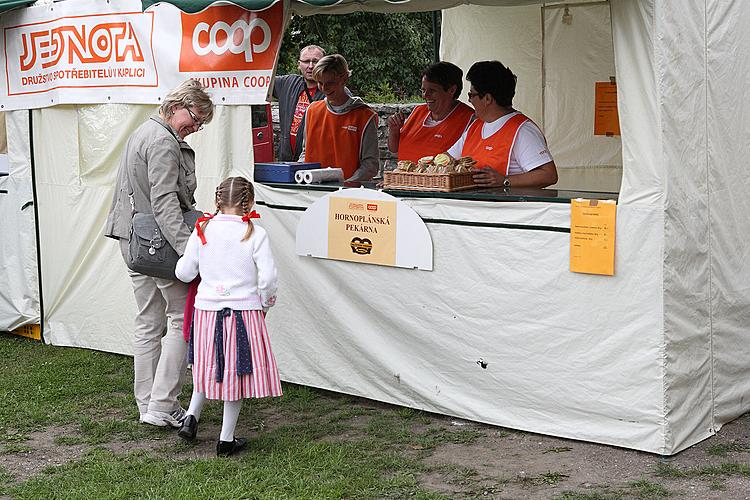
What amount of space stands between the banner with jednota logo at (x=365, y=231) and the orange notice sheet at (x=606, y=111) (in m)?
2.92

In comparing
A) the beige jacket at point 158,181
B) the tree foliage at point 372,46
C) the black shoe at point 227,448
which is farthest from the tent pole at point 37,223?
the tree foliage at point 372,46

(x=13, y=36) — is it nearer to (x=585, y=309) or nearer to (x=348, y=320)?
(x=348, y=320)

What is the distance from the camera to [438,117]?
6.65m

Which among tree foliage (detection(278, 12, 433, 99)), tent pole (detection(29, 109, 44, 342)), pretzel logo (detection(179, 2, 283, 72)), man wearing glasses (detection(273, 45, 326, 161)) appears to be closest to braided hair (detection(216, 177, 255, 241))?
pretzel logo (detection(179, 2, 283, 72))

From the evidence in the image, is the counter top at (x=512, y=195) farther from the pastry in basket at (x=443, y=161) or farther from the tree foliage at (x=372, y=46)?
the tree foliage at (x=372, y=46)

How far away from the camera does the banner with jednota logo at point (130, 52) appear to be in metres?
6.14

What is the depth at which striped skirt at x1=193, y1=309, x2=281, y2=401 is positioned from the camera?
195 inches

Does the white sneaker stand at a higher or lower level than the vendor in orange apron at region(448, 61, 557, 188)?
lower

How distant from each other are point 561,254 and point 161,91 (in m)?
2.82

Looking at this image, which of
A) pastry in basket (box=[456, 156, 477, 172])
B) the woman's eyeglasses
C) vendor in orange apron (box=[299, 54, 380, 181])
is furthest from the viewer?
vendor in orange apron (box=[299, 54, 380, 181])

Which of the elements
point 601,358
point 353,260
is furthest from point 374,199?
point 601,358

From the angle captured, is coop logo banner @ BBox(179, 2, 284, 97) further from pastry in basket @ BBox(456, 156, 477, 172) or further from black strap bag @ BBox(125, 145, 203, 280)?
pastry in basket @ BBox(456, 156, 477, 172)

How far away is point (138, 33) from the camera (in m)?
6.73

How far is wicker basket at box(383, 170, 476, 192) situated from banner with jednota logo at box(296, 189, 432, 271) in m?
0.08
